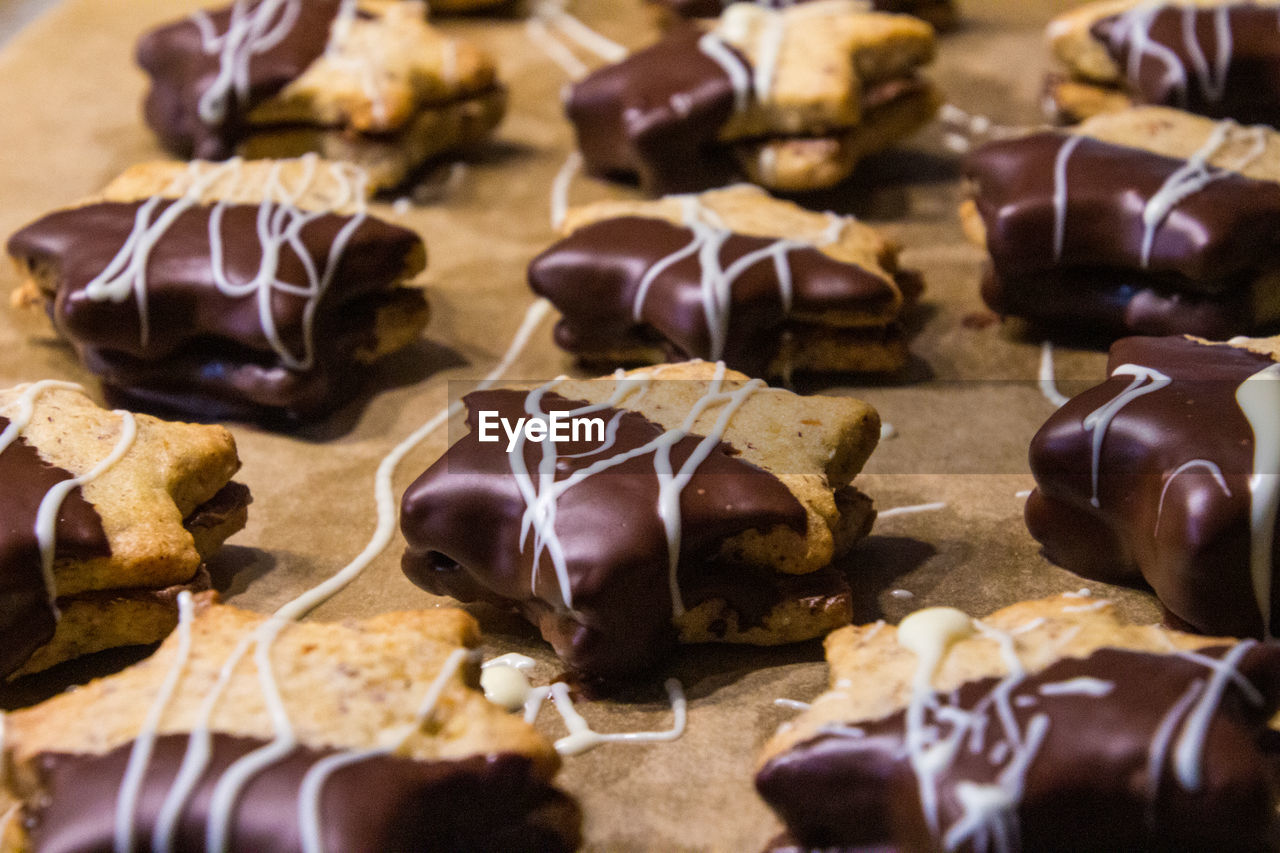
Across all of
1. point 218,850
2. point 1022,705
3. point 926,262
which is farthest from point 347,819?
point 926,262

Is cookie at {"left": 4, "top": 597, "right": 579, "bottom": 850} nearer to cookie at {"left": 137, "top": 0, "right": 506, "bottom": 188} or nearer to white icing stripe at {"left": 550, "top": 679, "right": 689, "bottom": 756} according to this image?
white icing stripe at {"left": 550, "top": 679, "right": 689, "bottom": 756}

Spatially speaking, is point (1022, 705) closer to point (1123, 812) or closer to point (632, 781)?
point (1123, 812)

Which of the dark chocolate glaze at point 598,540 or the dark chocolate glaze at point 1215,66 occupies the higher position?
the dark chocolate glaze at point 1215,66

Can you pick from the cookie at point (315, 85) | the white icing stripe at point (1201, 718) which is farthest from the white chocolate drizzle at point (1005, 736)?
the cookie at point (315, 85)

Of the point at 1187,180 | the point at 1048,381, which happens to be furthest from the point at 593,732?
the point at 1187,180

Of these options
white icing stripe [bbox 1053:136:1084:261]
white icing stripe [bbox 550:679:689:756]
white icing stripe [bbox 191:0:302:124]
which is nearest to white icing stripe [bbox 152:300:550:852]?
white icing stripe [bbox 550:679:689:756]

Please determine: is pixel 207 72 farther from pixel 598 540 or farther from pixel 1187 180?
pixel 1187 180

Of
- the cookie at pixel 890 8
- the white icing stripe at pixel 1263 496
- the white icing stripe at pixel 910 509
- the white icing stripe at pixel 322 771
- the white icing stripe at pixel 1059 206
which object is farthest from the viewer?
the cookie at pixel 890 8

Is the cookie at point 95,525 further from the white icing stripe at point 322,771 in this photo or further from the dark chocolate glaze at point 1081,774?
the dark chocolate glaze at point 1081,774
